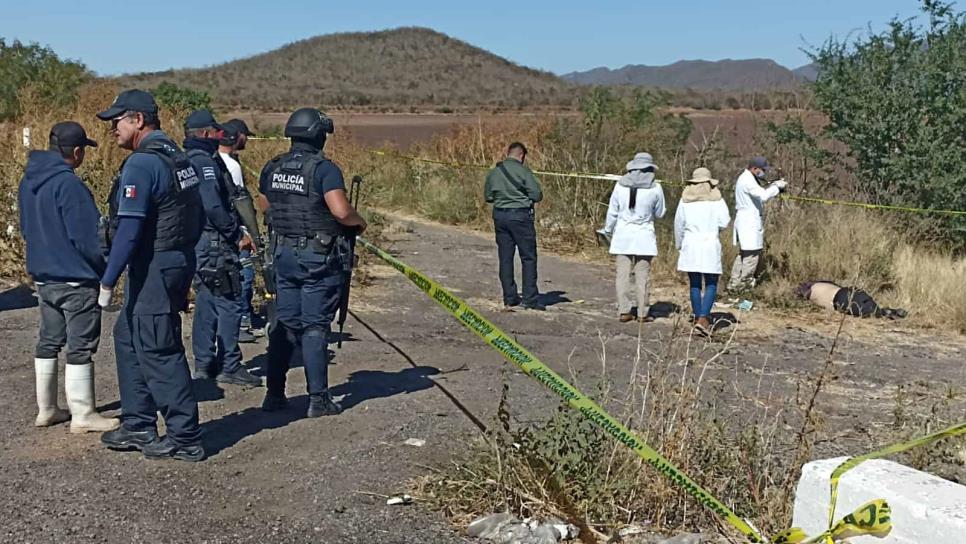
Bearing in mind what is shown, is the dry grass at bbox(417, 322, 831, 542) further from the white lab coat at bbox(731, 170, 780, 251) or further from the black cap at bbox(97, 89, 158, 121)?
the white lab coat at bbox(731, 170, 780, 251)

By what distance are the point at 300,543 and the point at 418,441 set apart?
1.50m

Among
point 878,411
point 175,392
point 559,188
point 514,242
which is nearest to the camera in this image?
point 175,392

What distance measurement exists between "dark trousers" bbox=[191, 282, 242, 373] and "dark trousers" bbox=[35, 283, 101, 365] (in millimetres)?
1236

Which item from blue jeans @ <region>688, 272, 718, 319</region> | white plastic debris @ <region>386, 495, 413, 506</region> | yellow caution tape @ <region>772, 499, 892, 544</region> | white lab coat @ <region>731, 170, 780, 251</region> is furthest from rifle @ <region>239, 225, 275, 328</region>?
white lab coat @ <region>731, 170, 780, 251</region>

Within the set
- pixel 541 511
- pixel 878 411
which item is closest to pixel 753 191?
pixel 878 411

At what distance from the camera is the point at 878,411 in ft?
24.9

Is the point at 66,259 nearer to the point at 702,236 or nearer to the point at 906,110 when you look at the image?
the point at 702,236

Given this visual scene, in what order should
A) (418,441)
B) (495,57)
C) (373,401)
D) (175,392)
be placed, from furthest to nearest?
1. (495,57)
2. (373,401)
3. (418,441)
4. (175,392)

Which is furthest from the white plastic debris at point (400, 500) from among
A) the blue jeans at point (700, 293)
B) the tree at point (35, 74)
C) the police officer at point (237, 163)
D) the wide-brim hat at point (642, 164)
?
the tree at point (35, 74)

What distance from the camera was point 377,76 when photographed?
107 metres

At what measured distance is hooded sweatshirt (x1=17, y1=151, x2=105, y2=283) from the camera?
5.89 metres

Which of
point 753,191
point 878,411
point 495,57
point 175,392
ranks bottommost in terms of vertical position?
point 878,411

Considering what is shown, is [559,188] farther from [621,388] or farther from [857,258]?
[621,388]

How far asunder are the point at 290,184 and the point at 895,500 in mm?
3796
